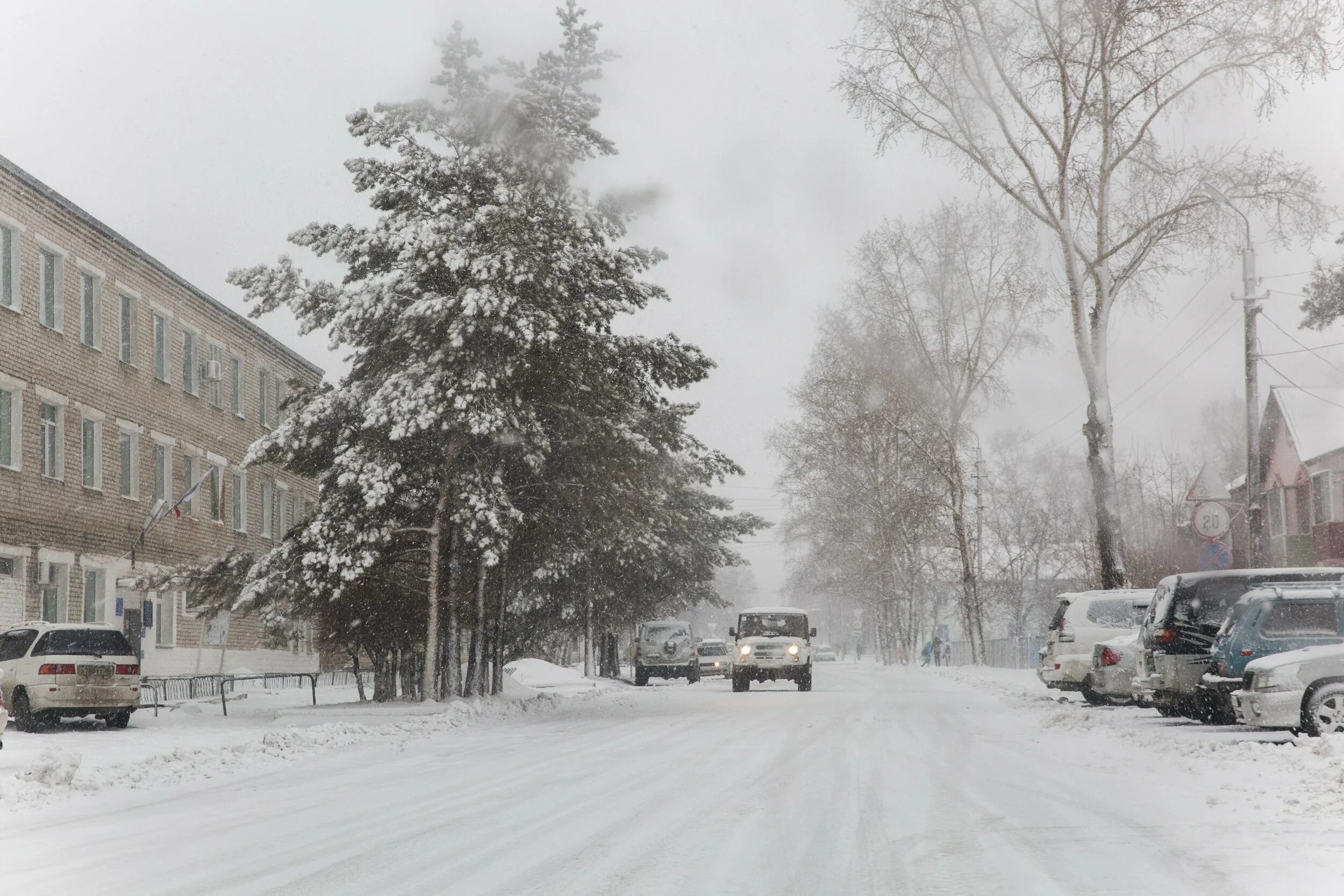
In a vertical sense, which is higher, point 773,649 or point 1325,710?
point 773,649

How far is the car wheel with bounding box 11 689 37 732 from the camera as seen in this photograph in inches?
928

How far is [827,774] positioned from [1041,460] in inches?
3299

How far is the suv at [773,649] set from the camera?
39.5 m

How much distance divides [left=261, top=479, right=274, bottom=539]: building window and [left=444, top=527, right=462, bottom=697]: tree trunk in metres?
23.7

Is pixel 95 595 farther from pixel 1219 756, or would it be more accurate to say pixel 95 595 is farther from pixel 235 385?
pixel 1219 756

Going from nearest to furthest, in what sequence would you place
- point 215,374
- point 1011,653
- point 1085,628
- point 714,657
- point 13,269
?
point 1085,628 < point 13,269 < point 215,374 < point 714,657 < point 1011,653

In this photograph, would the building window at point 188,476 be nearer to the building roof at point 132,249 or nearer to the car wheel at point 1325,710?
the building roof at point 132,249

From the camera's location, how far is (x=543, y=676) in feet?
159

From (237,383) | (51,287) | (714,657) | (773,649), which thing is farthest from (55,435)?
(714,657)

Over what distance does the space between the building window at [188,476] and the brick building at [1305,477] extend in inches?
1144

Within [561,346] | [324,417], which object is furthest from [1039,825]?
[324,417]

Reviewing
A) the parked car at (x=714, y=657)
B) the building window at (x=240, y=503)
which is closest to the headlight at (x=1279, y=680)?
the building window at (x=240, y=503)

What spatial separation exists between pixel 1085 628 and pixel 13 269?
849 inches

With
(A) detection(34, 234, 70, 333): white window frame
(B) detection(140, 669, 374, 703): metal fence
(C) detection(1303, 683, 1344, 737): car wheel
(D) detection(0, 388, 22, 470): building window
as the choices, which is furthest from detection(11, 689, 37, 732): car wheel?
(C) detection(1303, 683, 1344, 737): car wheel
